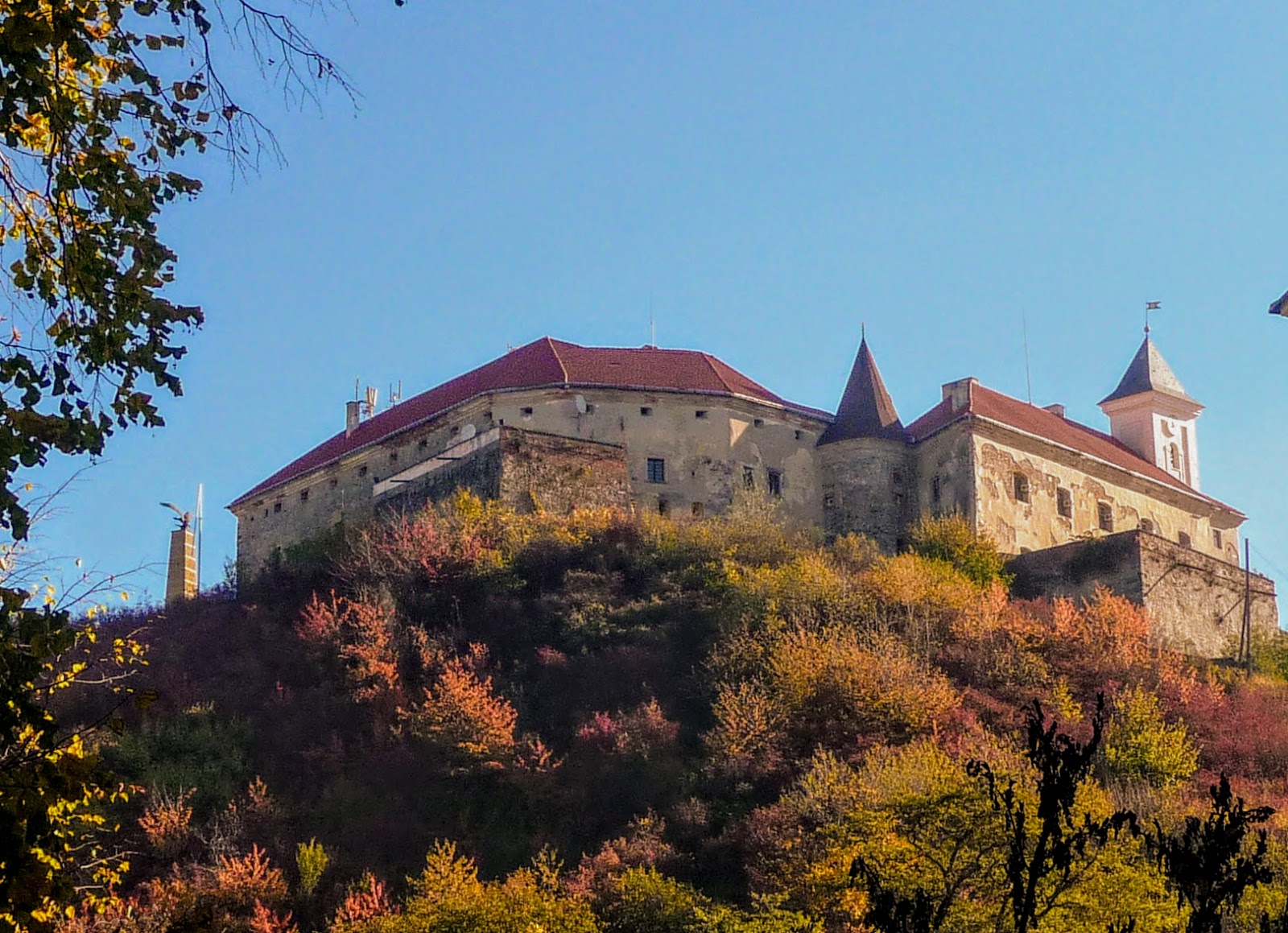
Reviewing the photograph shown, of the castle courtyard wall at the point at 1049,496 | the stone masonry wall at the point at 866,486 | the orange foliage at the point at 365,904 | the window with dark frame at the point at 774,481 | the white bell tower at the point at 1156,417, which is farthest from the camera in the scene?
the white bell tower at the point at 1156,417

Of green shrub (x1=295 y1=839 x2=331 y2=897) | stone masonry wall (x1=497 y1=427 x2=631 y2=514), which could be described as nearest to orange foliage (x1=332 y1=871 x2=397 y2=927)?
green shrub (x1=295 y1=839 x2=331 y2=897)

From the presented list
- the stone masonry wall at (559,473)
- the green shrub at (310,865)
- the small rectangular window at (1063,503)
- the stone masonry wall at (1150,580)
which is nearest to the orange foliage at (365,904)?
the green shrub at (310,865)

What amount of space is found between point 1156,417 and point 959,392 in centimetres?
1599

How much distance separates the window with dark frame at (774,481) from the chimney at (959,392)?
6.14m

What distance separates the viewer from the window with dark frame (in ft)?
178

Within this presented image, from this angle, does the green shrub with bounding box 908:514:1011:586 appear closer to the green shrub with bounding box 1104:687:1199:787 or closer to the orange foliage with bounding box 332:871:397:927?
the green shrub with bounding box 1104:687:1199:787

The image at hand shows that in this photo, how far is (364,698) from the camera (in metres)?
43.3

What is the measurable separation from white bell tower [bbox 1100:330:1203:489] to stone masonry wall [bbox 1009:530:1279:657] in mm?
14091

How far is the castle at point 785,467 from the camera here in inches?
2044

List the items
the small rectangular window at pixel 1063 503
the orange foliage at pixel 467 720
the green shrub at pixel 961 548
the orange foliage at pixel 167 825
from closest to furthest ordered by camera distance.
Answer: the orange foliage at pixel 167 825, the orange foliage at pixel 467 720, the green shrub at pixel 961 548, the small rectangular window at pixel 1063 503

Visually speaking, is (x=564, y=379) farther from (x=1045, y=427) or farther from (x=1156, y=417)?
(x=1156, y=417)

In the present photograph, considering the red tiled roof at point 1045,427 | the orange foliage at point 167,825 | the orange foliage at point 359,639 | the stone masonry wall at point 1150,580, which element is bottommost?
the orange foliage at point 167,825

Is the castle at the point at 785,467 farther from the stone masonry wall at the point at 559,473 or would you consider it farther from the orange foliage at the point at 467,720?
the orange foliage at the point at 467,720

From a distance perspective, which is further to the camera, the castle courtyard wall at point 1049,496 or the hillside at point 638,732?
the castle courtyard wall at point 1049,496
